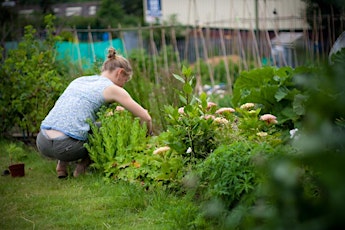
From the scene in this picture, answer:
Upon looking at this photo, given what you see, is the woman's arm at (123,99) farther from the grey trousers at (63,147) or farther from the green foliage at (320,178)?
the green foliage at (320,178)

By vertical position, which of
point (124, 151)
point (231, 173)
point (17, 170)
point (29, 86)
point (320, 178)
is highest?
point (320, 178)

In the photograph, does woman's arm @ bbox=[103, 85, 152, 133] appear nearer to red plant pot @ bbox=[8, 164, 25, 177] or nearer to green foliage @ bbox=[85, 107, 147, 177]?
green foliage @ bbox=[85, 107, 147, 177]

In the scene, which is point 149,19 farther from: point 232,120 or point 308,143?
point 308,143

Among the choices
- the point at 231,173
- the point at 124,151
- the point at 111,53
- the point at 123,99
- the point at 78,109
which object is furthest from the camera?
the point at 111,53

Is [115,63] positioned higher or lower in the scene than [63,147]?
higher

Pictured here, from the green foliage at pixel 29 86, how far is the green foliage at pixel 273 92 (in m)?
2.40

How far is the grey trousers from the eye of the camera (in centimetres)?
530

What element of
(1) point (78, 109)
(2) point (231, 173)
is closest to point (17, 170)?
(1) point (78, 109)

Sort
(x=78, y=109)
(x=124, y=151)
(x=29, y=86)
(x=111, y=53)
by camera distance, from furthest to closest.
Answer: (x=29, y=86) < (x=111, y=53) < (x=78, y=109) < (x=124, y=151)

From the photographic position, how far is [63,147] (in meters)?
5.30

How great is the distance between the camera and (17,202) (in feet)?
15.3

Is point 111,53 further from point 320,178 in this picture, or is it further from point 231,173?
point 320,178

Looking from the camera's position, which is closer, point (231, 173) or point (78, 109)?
point (231, 173)

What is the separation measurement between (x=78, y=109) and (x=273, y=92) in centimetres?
191
